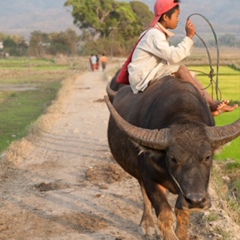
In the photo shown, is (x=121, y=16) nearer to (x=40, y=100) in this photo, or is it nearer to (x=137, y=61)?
(x=40, y=100)

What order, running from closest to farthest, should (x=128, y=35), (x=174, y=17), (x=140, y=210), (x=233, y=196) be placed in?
1. (x=174, y=17)
2. (x=140, y=210)
3. (x=233, y=196)
4. (x=128, y=35)

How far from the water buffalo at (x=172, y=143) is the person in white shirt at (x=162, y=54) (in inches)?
5.6

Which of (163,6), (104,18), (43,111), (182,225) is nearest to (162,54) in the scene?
(163,6)

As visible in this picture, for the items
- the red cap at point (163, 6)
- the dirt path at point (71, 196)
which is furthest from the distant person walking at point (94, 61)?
the red cap at point (163, 6)

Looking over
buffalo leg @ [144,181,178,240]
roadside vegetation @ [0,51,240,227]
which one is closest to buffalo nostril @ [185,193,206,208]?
roadside vegetation @ [0,51,240,227]

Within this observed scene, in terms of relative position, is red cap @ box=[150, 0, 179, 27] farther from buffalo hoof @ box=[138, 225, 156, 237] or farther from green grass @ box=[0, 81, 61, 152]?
green grass @ box=[0, 81, 61, 152]

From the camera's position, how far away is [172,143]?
3775 mm

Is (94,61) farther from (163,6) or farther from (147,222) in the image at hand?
(163,6)

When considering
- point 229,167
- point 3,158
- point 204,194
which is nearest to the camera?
point 204,194

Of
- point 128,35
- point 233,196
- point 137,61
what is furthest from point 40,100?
point 128,35

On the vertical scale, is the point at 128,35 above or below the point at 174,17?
below

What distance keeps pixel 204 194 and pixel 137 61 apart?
1.85 meters

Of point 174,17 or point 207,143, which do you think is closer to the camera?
point 207,143

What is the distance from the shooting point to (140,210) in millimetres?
5988
